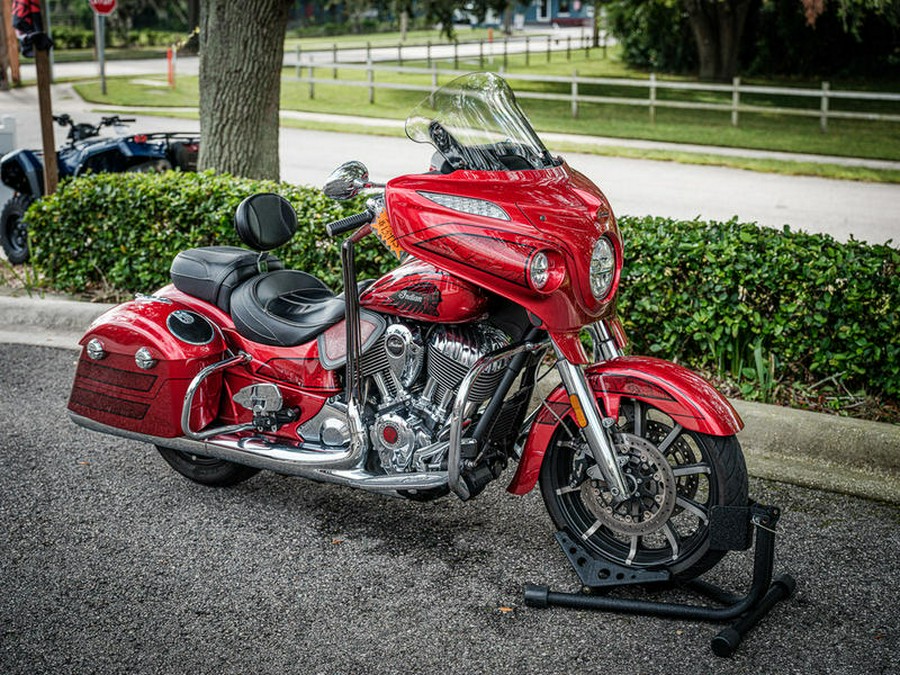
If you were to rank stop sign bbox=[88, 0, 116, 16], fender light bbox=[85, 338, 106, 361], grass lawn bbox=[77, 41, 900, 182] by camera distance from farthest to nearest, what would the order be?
stop sign bbox=[88, 0, 116, 16]
grass lawn bbox=[77, 41, 900, 182]
fender light bbox=[85, 338, 106, 361]

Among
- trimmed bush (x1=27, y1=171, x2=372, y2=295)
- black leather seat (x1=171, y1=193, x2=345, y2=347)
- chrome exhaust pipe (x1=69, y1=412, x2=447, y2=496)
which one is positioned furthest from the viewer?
trimmed bush (x1=27, y1=171, x2=372, y2=295)

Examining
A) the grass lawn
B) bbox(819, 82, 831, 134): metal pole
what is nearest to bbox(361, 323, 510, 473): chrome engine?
the grass lawn

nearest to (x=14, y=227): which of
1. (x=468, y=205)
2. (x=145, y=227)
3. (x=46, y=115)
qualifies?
(x=46, y=115)

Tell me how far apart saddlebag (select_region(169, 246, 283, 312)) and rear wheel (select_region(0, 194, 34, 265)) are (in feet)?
17.0

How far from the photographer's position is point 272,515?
15.4ft

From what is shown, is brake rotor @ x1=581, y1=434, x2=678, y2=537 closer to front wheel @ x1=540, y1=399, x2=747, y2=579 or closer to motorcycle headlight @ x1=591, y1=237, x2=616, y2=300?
front wheel @ x1=540, y1=399, x2=747, y2=579

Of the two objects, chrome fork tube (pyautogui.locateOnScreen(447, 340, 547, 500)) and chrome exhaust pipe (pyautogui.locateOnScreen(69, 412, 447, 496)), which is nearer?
chrome fork tube (pyautogui.locateOnScreen(447, 340, 547, 500))

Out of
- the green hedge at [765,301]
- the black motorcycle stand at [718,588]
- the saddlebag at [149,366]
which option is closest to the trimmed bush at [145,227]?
the green hedge at [765,301]

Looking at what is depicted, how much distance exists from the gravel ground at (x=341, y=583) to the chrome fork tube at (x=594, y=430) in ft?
1.64

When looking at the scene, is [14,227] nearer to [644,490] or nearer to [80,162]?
[80,162]

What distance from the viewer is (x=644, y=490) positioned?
12.9ft

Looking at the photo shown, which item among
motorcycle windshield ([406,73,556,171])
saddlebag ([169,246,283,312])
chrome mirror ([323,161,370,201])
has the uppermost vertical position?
motorcycle windshield ([406,73,556,171])

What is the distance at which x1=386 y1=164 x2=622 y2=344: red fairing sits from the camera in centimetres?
371

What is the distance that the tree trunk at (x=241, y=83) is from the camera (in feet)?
26.4
